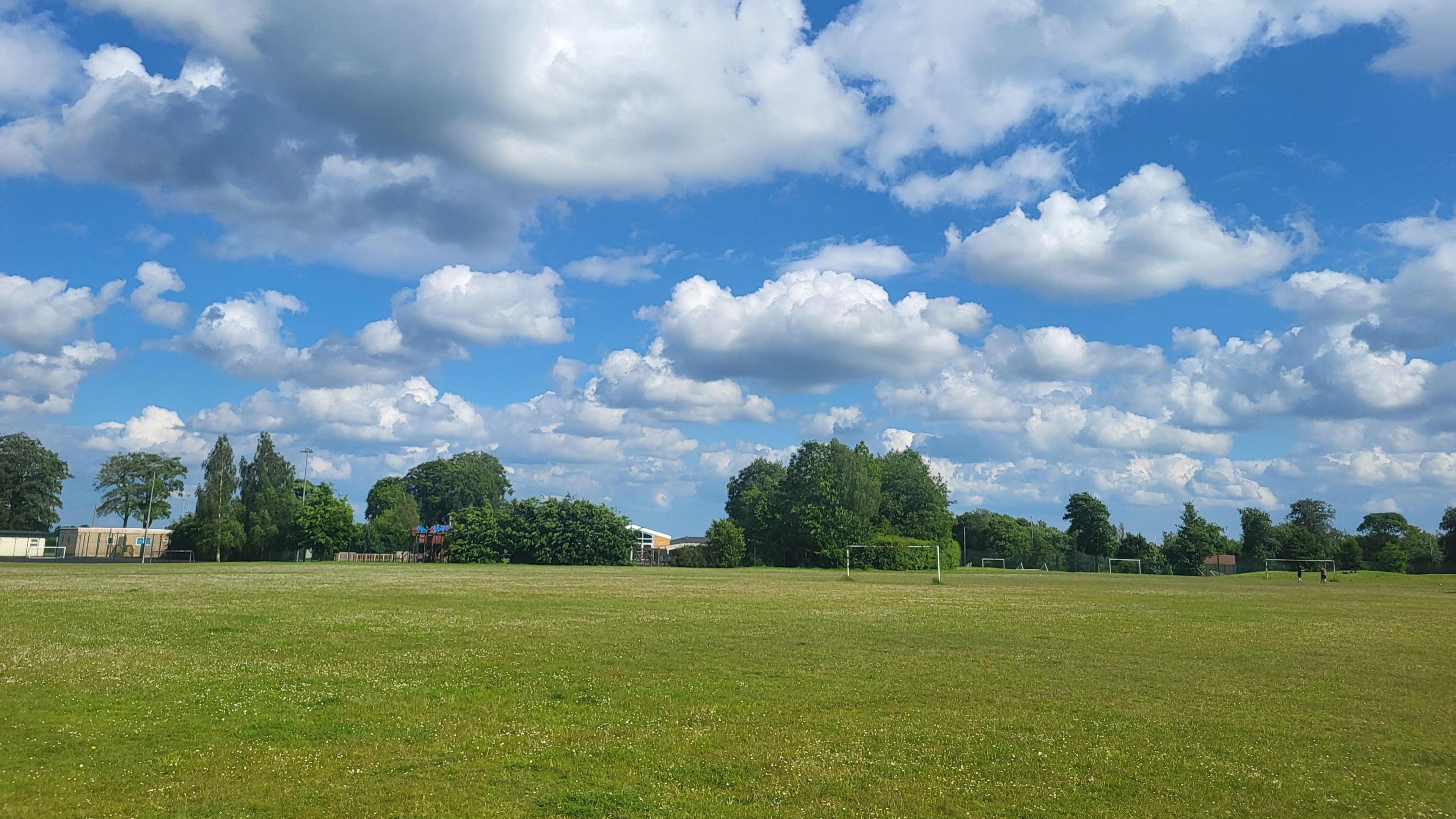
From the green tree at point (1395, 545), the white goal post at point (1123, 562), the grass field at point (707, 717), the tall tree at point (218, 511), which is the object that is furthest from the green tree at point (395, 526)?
the green tree at point (1395, 545)

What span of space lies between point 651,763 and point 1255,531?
151899 millimetres

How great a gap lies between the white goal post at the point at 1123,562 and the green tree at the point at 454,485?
102395 millimetres

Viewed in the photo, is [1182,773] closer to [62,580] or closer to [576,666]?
[576,666]

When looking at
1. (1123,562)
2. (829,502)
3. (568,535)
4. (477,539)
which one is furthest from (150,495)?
(1123,562)

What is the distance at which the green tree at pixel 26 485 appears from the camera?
401 ft

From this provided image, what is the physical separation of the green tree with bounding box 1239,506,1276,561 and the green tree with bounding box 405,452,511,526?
128m

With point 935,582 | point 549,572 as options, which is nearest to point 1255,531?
point 935,582

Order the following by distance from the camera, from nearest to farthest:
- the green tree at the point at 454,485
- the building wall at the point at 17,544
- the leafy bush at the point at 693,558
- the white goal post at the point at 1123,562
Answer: the building wall at the point at 17,544 < the white goal post at the point at 1123,562 < the leafy bush at the point at 693,558 < the green tree at the point at 454,485

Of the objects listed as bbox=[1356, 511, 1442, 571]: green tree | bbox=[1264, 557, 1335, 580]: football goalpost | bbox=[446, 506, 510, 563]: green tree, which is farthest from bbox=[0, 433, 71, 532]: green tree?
bbox=[1356, 511, 1442, 571]: green tree

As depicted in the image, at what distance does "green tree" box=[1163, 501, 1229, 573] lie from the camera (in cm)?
12162

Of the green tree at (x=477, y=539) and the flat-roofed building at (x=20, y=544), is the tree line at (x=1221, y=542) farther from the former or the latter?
the flat-roofed building at (x=20, y=544)

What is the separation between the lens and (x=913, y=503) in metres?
126

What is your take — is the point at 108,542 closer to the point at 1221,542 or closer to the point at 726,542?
the point at 726,542

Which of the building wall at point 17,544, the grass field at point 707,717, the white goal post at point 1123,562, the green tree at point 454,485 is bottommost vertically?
the white goal post at point 1123,562
